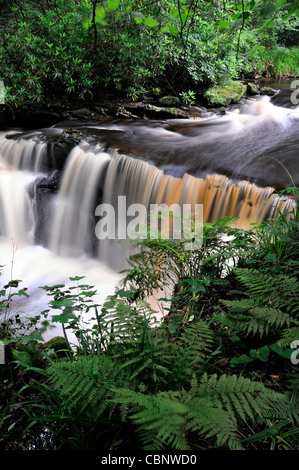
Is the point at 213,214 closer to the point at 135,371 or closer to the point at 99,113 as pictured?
the point at 135,371

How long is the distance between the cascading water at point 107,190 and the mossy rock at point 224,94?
8.24 feet

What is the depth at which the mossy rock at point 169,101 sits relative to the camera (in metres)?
8.80

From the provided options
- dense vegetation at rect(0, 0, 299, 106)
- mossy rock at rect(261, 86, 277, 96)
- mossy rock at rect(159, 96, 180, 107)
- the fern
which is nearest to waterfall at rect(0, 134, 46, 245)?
dense vegetation at rect(0, 0, 299, 106)

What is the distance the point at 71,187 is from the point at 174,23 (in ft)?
17.4

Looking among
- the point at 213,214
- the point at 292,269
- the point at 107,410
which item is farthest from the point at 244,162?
the point at 107,410

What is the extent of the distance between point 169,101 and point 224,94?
6.57 feet

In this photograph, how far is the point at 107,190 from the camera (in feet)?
18.9

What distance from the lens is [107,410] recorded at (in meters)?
1.48

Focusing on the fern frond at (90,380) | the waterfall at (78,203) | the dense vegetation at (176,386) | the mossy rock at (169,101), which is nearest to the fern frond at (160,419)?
the dense vegetation at (176,386)

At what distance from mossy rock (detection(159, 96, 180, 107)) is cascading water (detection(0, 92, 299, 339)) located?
6.49 feet

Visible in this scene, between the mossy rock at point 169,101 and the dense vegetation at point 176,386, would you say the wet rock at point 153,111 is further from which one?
the dense vegetation at point 176,386

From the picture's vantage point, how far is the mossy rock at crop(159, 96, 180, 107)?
8.80 m

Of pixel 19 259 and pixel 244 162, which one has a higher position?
pixel 244 162

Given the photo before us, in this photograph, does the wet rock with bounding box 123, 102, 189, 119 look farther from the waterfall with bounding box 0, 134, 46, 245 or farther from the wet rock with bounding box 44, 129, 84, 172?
the waterfall with bounding box 0, 134, 46, 245
